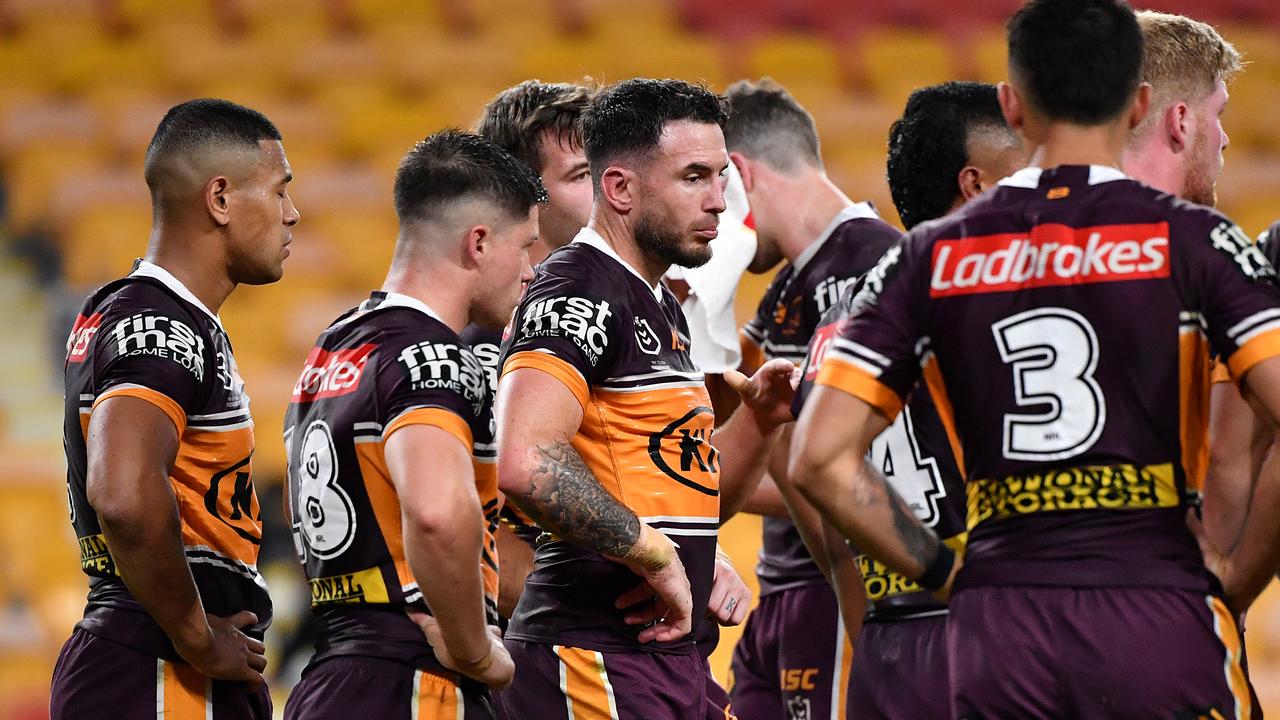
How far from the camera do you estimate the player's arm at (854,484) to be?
3.03m

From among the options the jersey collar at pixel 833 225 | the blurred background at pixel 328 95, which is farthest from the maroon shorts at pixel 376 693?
the blurred background at pixel 328 95

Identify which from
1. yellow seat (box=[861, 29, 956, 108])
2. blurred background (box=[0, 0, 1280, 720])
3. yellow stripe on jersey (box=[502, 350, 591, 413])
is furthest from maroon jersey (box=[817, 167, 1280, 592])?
yellow seat (box=[861, 29, 956, 108])

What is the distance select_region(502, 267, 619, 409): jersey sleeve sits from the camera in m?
Answer: 3.75

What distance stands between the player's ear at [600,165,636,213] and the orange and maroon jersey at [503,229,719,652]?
0.22 meters

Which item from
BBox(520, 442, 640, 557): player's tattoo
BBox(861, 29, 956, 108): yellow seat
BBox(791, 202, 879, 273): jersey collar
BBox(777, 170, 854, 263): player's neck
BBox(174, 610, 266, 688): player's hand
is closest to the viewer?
BBox(520, 442, 640, 557): player's tattoo

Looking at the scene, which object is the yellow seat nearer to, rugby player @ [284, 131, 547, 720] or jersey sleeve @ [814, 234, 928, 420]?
rugby player @ [284, 131, 547, 720]

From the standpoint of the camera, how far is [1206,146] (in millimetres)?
3682

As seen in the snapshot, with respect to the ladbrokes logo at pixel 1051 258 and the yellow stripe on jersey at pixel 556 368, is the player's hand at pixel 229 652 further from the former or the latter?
the ladbrokes logo at pixel 1051 258

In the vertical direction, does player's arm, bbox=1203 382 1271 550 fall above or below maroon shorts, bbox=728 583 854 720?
above

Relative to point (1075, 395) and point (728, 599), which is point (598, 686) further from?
point (1075, 395)

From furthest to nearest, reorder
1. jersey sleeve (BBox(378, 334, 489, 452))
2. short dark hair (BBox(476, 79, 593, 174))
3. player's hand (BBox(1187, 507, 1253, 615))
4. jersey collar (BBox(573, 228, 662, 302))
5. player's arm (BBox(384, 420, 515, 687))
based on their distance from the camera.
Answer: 1. short dark hair (BBox(476, 79, 593, 174))
2. jersey collar (BBox(573, 228, 662, 302))
3. jersey sleeve (BBox(378, 334, 489, 452))
4. player's arm (BBox(384, 420, 515, 687))
5. player's hand (BBox(1187, 507, 1253, 615))

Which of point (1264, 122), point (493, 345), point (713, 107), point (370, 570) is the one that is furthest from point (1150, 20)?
point (1264, 122)

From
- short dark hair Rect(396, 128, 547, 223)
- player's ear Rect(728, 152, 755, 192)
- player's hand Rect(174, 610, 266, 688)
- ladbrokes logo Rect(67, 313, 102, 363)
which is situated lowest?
player's hand Rect(174, 610, 266, 688)

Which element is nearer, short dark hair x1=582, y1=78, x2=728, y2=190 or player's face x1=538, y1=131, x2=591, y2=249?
short dark hair x1=582, y1=78, x2=728, y2=190
